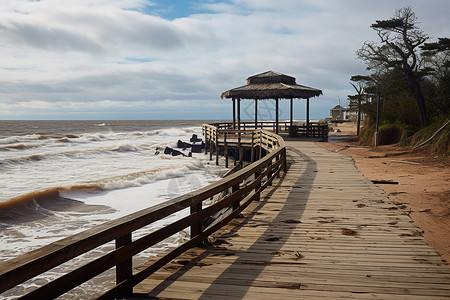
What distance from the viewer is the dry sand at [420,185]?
235 inches

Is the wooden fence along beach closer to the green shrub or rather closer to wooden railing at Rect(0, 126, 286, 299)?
wooden railing at Rect(0, 126, 286, 299)

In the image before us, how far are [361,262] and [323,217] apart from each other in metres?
1.95

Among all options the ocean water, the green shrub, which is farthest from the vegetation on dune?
the ocean water

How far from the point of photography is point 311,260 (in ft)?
12.4

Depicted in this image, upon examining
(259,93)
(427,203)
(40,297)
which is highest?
(259,93)

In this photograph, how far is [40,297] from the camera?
6.83 feet

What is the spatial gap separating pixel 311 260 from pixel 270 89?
1913cm

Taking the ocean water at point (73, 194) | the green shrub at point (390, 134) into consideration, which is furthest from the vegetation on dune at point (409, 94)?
the ocean water at point (73, 194)

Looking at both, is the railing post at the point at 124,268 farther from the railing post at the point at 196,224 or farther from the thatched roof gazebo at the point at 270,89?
the thatched roof gazebo at the point at 270,89

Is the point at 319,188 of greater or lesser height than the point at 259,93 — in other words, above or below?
below

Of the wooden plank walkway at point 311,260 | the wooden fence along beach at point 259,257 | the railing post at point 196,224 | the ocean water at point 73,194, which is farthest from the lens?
the ocean water at point 73,194

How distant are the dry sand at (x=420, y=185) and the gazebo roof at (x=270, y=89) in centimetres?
654

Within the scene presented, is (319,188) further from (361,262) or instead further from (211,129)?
(211,129)

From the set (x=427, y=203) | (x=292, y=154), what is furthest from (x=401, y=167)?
(x=427, y=203)
